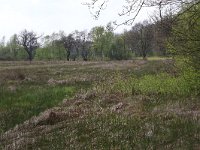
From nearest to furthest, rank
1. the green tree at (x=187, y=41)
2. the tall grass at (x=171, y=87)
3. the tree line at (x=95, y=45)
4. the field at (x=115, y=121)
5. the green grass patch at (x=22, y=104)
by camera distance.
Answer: the field at (x=115, y=121)
the green tree at (x=187, y=41)
the green grass patch at (x=22, y=104)
the tall grass at (x=171, y=87)
the tree line at (x=95, y=45)

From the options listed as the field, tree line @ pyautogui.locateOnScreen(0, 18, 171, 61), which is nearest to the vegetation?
the field

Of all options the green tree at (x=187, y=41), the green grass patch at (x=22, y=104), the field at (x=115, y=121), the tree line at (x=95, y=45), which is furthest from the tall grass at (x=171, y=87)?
the tree line at (x=95, y=45)

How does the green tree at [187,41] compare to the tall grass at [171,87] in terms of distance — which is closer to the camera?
the green tree at [187,41]

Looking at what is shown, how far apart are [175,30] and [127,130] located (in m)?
7.22

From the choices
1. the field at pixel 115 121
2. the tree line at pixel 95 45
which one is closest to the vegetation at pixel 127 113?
the field at pixel 115 121

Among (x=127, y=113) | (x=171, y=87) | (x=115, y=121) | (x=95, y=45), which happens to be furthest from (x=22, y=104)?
(x=95, y=45)

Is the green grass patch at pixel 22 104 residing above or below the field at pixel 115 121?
below

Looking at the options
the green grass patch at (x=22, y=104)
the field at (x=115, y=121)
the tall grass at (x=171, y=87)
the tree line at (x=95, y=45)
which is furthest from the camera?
the tree line at (x=95, y=45)

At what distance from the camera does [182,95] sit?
18.3 metres

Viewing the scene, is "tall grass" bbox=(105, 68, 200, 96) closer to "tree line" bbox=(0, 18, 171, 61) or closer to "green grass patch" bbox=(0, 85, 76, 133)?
"green grass patch" bbox=(0, 85, 76, 133)

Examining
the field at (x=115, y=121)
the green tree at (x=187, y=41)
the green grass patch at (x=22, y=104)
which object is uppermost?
the green tree at (x=187, y=41)

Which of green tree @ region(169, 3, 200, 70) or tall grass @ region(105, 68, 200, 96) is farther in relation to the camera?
tall grass @ region(105, 68, 200, 96)

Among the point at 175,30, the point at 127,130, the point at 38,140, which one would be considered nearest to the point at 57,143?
the point at 38,140

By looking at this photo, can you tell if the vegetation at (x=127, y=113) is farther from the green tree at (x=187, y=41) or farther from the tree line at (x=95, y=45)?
the tree line at (x=95, y=45)
